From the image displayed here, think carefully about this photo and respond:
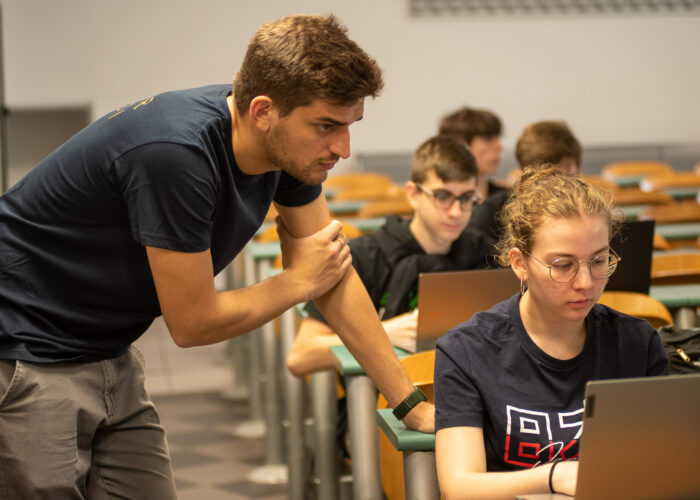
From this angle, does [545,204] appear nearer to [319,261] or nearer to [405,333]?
[319,261]

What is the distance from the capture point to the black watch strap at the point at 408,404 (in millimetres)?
1617

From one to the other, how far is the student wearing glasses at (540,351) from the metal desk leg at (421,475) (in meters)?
0.09

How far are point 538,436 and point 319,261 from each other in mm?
508

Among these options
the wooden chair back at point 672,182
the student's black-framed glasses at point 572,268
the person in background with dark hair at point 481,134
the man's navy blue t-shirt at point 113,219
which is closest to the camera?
the man's navy blue t-shirt at point 113,219

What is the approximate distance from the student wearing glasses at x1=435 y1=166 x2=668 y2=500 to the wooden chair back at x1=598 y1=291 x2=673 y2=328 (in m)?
0.76

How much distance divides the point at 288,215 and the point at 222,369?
3.26 m

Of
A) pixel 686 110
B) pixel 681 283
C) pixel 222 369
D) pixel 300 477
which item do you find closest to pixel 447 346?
pixel 300 477

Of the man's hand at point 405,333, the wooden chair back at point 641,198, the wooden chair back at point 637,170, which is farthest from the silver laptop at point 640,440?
the wooden chair back at point 637,170

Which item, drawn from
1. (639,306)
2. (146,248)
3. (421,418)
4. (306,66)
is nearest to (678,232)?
(639,306)

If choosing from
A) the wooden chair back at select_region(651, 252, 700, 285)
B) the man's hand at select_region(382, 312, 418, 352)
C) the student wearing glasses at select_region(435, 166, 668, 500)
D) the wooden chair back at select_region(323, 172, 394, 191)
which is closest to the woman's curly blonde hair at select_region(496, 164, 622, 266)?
the student wearing glasses at select_region(435, 166, 668, 500)

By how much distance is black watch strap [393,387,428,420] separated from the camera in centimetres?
162

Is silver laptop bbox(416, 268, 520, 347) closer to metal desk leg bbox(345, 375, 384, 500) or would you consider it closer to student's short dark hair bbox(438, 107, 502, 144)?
metal desk leg bbox(345, 375, 384, 500)

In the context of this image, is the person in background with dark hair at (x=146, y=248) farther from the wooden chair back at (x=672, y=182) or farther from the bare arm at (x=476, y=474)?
the wooden chair back at (x=672, y=182)

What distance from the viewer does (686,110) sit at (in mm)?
8031
